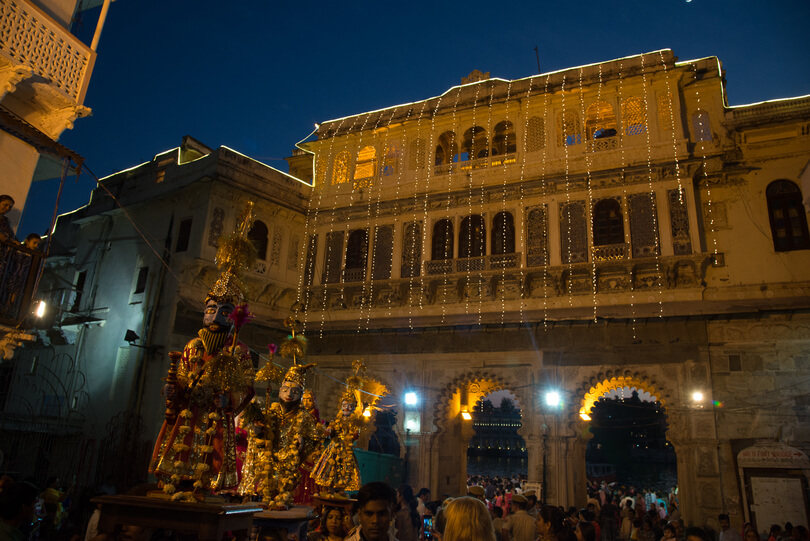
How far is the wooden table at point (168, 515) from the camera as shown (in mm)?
3311

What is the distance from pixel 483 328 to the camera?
1438cm

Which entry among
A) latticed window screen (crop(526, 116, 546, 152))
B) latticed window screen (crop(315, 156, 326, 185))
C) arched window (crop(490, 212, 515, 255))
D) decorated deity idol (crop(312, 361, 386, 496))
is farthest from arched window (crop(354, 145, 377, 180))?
decorated deity idol (crop(312, 361, 386, 496))

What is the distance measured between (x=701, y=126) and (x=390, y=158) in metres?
8.59

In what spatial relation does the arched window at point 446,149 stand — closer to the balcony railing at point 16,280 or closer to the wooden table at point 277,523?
the balcony railing at point 16,280

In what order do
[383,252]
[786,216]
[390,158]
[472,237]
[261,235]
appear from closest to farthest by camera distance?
[786,216]
[472,237]
[383,252]
[261,235]
[390,158]

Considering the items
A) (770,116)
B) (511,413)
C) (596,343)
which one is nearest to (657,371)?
(596,343)

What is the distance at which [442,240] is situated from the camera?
15570 mm

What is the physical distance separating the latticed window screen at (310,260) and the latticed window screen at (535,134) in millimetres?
6913

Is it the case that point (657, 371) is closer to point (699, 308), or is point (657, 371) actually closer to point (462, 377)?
point (699, 308)

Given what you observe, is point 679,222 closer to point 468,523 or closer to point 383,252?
point 383,252

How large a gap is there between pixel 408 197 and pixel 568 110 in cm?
500

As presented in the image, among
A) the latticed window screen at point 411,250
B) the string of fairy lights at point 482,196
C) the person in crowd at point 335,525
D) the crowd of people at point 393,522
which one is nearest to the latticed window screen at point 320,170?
the string of fairy lights at point 482,196

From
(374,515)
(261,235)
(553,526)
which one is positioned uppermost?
(261,235)

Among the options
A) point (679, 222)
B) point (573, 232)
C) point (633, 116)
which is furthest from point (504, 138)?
point (679, 222)
